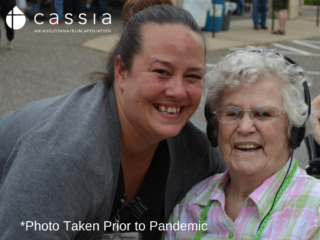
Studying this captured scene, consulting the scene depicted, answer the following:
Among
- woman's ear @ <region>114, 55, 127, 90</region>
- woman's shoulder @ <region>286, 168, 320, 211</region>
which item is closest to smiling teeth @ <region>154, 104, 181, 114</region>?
woman's ear @ <region>114, 55, 127, 90</region>

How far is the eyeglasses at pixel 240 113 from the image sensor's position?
2.17 metres

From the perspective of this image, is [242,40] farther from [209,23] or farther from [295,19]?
[295,19]

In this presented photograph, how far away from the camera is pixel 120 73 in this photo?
2.18 m

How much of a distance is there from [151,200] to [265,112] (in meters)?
0.79

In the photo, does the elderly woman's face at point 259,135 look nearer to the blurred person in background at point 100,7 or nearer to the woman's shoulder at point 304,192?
the woman's shoulder at point 304,192

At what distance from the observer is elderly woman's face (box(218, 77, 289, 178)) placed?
2176 millimetres

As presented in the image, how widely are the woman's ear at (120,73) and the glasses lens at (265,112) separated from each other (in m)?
0.66

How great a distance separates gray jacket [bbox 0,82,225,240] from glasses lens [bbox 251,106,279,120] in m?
0.68

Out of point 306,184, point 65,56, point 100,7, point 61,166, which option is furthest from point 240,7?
point 61,166

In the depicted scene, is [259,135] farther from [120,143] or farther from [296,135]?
[120,143]

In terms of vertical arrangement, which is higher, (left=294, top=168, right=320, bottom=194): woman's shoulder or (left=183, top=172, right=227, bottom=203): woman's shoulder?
(left=294, top=168, right=320, bottom=194): woman's shoulder

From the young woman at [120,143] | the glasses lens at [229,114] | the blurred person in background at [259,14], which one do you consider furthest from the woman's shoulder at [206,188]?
the blurred person in background at [259,14]

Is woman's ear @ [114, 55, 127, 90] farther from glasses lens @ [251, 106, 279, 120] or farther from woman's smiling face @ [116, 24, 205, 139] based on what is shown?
glasses lens @ [251, 106, 279, 120]

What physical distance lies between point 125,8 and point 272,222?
4.56 ft
